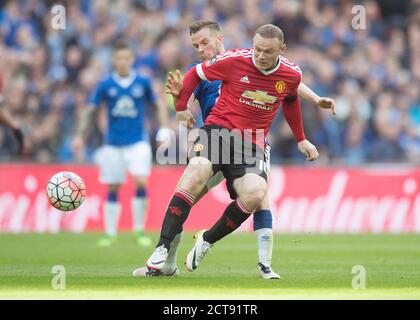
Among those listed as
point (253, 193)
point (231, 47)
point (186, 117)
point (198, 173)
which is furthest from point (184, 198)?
point (231, 47)

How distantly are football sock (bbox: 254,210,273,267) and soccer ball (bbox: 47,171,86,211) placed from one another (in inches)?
77.1

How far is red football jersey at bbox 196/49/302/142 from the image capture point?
9.20 meters

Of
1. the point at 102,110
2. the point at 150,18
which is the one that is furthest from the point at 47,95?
the point at 150,18

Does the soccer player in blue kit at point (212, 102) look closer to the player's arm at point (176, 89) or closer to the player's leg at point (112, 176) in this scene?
the player's arm at point (176, 89)

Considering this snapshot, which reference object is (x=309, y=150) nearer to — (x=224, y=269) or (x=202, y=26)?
(x=202, y=26)

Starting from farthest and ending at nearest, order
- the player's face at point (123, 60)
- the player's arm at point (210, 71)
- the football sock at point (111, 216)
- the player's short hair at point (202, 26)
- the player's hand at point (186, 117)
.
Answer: the football sock at point (111, 216) → the player's face at point (123, 60) → the player's short hair at point (202, 26) → the player's arm at point (210, 71) → the player's hand at point (186, 117)

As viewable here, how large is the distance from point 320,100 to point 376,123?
10.6 m

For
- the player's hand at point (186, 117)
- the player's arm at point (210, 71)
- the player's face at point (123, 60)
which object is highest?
the player's face at point (123, 60)

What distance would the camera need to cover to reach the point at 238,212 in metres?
9.10

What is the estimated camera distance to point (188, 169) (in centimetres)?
911

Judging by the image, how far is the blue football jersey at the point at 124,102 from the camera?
1525cm

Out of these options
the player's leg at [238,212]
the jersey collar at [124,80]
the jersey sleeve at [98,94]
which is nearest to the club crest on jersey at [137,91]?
the jersey collar at [124,80]

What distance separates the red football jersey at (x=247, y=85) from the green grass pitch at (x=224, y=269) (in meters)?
1.46

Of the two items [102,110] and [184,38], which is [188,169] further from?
[184,38]
